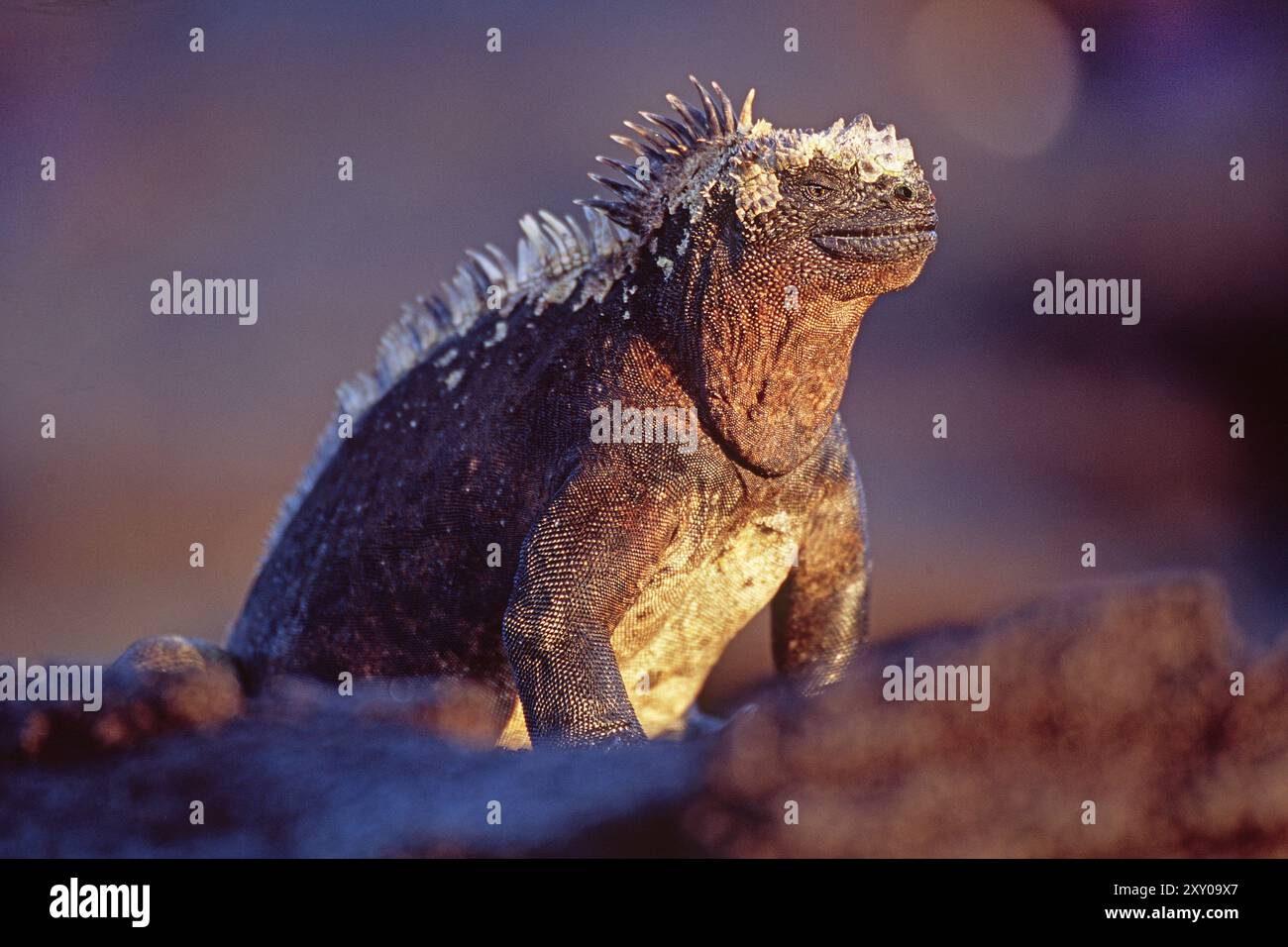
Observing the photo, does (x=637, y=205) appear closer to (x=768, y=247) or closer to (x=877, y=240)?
(x=768, y=247)
